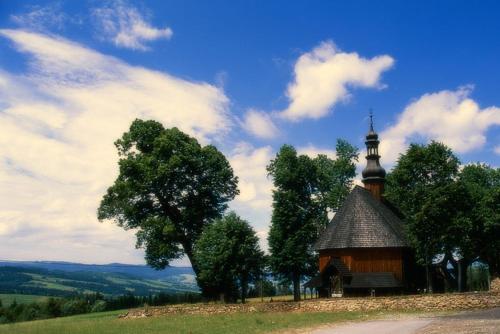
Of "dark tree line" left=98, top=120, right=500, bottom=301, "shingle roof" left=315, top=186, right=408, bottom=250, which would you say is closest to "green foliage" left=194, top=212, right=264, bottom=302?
"dark tree line" left=98, top=120, right=500, bottom=301

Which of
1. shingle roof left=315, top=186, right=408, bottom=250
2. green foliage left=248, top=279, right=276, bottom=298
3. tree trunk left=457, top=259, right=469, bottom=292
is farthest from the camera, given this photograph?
green foliage left=248, top=279, right=276, bottom=298

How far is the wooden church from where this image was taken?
4236cm

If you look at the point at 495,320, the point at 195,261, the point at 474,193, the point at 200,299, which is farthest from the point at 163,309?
the point at 474,193

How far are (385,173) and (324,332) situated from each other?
110 ft

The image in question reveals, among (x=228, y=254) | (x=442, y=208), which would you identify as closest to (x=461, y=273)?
(x=442, y=208)

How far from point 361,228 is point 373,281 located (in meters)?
4.64

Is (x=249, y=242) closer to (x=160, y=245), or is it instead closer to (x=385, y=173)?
(x=160, y=245)

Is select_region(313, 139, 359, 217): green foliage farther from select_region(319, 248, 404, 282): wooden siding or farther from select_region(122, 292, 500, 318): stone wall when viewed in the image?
select_region(122, 292, 500, 318): stone wall

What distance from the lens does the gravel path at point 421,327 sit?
2000 cm

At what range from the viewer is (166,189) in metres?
48.4

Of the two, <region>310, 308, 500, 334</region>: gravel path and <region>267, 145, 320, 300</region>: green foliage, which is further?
<region>267, 145, 320, 300</region>: green foliage

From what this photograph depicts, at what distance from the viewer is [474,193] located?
1861 inches

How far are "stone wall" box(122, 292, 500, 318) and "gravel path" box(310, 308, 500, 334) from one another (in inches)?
257

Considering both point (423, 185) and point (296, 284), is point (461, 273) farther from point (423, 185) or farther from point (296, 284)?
point (296, 284)
